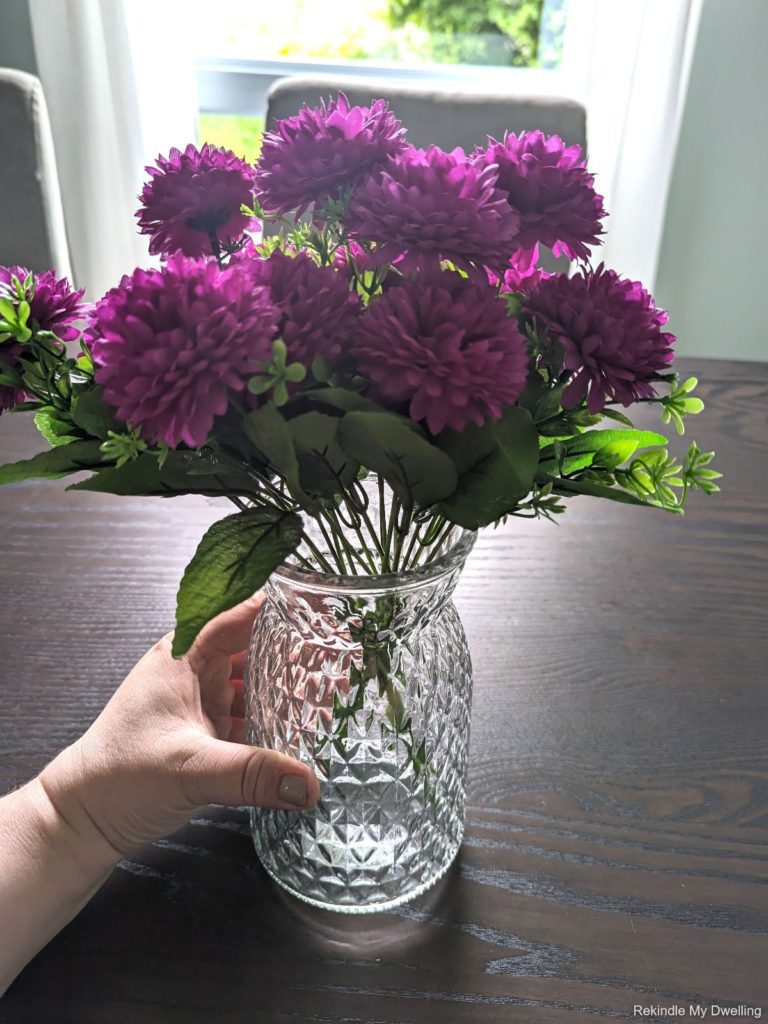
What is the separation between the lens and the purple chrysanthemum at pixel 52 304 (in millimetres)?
337

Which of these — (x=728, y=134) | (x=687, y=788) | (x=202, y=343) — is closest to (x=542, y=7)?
(x=728, y=134)

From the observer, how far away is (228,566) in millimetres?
338

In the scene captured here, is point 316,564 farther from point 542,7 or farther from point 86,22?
point 542,7

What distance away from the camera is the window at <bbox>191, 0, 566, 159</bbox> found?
1.77 meters

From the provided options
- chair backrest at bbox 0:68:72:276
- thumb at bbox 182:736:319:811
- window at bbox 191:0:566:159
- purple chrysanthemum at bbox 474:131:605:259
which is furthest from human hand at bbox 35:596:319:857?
window at bbox 191:0:566:159

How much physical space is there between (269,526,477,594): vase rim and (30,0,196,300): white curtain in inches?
55.1

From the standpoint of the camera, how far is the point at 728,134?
1711 mm

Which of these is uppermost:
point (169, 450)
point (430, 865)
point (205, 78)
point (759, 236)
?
point (169, 450)

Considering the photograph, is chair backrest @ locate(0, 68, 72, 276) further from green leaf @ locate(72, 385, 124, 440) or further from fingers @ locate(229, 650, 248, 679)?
green leaf @ locate(72, 385, 124, 440)

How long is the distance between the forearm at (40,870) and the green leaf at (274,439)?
232 mm

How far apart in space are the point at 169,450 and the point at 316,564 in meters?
0.10

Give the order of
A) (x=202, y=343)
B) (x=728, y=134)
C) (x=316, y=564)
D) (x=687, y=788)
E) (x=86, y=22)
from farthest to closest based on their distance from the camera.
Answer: (x=728, y=134), (x=86, y=22), (x=687, y=788), (x=316, y=564), (x=202, y=343)

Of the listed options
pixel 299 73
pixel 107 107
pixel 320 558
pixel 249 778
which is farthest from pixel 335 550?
pixel 299 73

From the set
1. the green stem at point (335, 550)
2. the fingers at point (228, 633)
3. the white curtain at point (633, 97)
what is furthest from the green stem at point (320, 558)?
the white curtain at point (633, 97)
